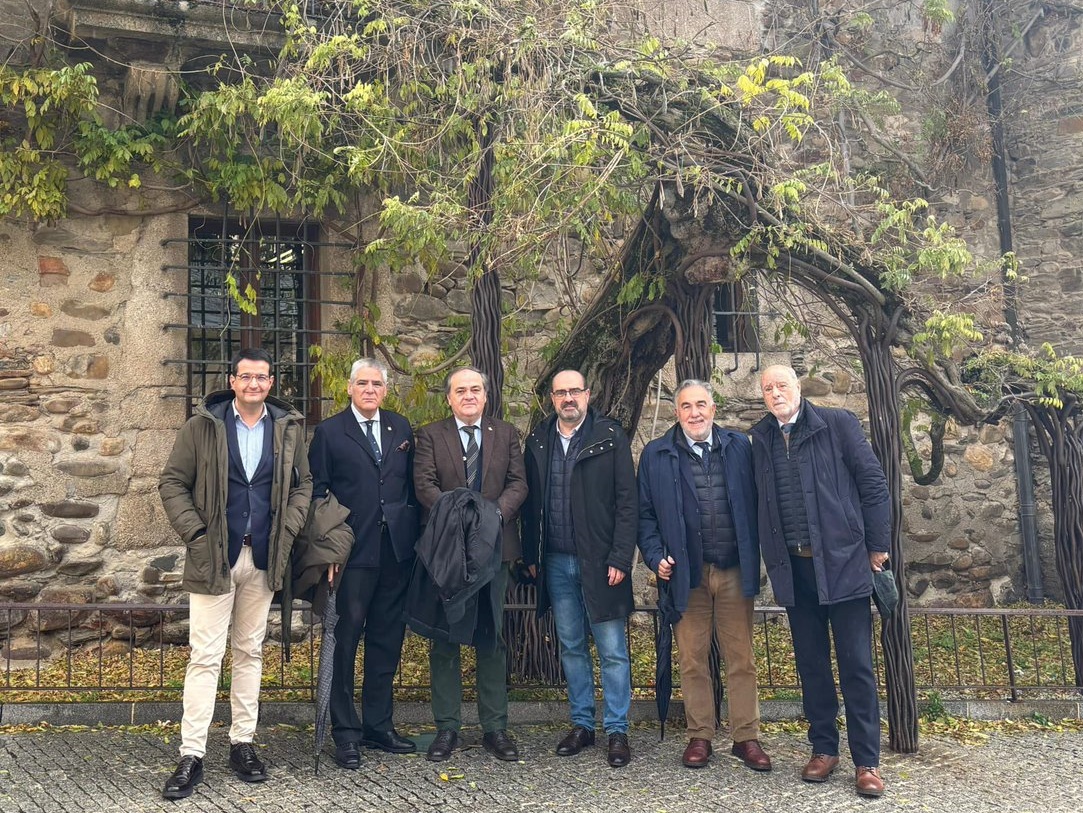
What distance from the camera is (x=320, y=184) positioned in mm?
6883

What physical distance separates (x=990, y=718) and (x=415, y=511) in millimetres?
3302

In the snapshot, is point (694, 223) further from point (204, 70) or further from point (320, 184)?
point (204, 70)

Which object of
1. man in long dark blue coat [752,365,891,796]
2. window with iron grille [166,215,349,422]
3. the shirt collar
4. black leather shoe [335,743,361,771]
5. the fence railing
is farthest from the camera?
window with iron grille [166,215,349,422]

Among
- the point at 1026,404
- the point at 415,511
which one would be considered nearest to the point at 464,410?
the point at 415,511

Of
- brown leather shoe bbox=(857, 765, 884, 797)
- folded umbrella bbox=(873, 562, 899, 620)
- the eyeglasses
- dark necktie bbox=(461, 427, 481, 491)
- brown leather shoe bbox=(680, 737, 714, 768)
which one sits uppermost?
the eyeglasses

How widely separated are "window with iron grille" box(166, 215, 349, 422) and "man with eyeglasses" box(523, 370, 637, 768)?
9.29ft

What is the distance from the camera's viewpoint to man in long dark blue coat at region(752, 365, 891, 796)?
173 inches

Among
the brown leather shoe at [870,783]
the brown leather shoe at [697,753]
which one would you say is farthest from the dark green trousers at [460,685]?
the brown leather shoe at [870,783]

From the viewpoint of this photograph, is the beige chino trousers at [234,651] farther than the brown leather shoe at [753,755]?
No

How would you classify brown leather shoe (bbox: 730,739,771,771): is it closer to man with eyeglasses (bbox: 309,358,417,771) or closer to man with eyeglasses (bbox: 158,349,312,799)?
man with eyeglasses (bbox: 309,358,417,771)

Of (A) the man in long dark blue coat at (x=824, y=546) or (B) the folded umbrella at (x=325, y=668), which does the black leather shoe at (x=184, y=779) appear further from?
(A) the man in long dark blue coat at (x=824, y=546)

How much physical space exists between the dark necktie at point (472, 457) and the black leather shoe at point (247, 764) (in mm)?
1456

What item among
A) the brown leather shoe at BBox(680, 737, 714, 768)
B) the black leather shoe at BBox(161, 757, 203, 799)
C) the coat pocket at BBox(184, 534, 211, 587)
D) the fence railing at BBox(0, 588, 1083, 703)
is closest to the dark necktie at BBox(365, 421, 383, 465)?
the coat pocket at BBox(184, 534, 211, 587)

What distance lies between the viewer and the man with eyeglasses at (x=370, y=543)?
4.66 meters
